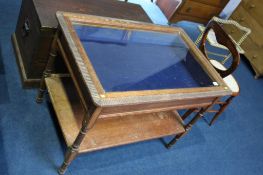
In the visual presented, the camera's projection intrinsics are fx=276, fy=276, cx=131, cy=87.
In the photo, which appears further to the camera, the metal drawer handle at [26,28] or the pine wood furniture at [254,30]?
the pine wood furniture at [254,30]

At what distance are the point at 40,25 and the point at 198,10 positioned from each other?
101 inches

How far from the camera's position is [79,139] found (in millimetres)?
1404

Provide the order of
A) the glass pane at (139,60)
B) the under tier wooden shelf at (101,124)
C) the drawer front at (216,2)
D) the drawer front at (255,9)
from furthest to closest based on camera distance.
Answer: the drawer front at (216,2) → the drawer front at (255,9) → the under tier wooden shelf at (101,124) → the glass pane at (139,60)

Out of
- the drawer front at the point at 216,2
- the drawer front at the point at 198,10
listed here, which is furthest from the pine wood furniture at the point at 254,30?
the drawer front at the point at 198,10

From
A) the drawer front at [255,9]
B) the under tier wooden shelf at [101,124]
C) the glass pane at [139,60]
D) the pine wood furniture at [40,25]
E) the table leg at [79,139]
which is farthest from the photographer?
the drawer front at [255,9]

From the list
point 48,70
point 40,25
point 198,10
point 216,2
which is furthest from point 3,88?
point 216,2

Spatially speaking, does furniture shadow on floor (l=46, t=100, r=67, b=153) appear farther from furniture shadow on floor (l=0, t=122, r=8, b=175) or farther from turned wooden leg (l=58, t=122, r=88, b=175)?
furniture shadow on floor (l=0, t=122, r=8, b=175)

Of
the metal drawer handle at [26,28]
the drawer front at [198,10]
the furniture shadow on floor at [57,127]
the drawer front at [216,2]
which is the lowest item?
the furniture shadow on floor at [57,127]

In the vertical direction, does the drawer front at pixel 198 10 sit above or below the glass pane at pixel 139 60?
below

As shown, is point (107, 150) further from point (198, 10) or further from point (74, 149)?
point (198, 10)

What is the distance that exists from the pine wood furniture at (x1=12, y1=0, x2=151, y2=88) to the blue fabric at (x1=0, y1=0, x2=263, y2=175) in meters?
0.11

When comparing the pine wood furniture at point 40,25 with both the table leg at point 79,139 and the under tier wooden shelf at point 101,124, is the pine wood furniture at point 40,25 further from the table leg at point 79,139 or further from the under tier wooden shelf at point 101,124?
the table leg at point 79,139

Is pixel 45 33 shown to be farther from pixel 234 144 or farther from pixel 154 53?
pixel 234 144

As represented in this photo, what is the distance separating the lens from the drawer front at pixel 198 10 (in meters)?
3.54
